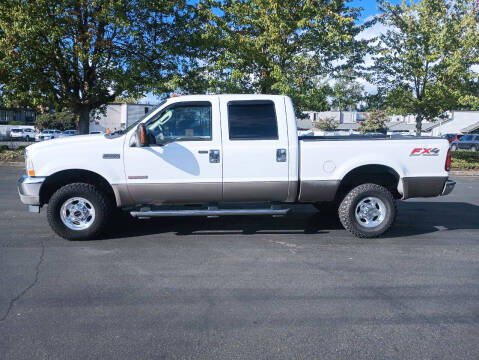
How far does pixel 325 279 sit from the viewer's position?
15.7 feet

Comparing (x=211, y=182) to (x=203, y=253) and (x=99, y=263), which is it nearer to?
(x=203, y=253)

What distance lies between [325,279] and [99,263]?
2.68m

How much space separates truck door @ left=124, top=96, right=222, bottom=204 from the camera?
6.12m

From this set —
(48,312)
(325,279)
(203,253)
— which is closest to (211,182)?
(203,253)

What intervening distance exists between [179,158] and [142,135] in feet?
1.98

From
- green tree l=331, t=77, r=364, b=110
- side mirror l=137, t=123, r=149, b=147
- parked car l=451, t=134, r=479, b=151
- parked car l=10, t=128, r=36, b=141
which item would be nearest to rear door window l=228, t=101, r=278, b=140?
side mirror l=137, t=123, r=149, b=147

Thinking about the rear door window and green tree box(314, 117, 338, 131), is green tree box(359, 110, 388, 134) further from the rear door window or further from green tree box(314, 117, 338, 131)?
the rear door window

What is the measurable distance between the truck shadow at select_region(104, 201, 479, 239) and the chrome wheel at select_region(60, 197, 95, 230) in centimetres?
45

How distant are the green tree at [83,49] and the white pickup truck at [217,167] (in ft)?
34.3

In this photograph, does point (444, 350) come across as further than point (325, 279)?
No

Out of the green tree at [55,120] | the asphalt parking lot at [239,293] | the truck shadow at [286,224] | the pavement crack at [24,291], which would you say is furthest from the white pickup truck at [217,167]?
the green tree at [55,120]

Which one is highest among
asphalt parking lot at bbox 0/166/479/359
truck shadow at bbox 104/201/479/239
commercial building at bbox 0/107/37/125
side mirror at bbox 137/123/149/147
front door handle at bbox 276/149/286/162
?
commercial building at bbox 0/107/37/125

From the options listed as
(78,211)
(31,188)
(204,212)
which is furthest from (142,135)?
(31,188)

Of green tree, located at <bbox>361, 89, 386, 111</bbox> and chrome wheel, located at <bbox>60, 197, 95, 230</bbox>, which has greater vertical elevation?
green tree, located at <bbox>361, 89, 386, 111</bbox>
